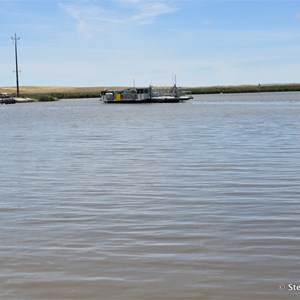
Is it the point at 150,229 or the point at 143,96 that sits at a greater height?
the point at 143,96

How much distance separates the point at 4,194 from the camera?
12859 millimetres

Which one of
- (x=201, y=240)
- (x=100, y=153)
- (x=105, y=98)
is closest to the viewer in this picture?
(x=201, y=240)

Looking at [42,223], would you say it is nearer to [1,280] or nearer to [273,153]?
[1,280]

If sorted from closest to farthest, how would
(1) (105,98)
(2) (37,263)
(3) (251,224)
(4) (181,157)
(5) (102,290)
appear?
(5) (102,290) → (2) (37,263) → (3) (251,224) → (4) (181,157) → (1) (105,98)

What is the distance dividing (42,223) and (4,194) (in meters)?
3.22

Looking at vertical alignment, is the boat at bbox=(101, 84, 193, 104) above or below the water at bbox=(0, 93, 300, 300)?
above

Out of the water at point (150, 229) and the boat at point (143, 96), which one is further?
the boat at point (143, 96)

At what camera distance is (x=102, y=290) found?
6.70 m

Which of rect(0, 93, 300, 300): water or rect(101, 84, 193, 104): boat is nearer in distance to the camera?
rect(0, 93, 300, 300): water

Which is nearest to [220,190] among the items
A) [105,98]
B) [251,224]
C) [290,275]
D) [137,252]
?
[251,224]

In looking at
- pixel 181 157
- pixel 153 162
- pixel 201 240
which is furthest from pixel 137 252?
pixel 181 157

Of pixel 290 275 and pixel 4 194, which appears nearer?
pixel 290 275

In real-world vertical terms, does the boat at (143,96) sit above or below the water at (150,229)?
above

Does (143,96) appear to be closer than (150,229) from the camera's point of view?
No
